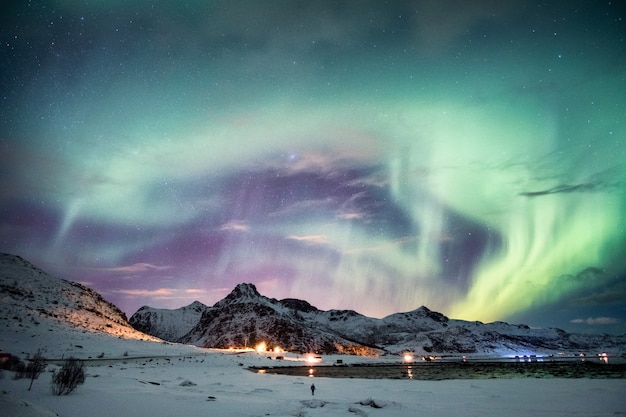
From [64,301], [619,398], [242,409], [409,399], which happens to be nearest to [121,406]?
[242,409]

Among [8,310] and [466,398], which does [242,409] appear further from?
[8,310]

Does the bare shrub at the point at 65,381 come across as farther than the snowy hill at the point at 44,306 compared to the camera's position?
No

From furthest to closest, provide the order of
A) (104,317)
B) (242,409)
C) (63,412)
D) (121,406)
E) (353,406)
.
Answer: (104,317) < (353,406) < (242,409) < (121,406) < (63,412)

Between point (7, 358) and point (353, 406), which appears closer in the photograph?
point (353, 406)

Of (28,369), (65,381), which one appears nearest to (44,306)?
(28,369)

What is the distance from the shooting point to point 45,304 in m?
80.5

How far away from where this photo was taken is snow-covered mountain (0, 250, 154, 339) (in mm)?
65625

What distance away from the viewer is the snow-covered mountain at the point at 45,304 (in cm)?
6562

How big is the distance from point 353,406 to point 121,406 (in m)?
11.6

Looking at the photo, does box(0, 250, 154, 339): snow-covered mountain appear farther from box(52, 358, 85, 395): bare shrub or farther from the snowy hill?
box(52, 358, 85, 395): bare shrub

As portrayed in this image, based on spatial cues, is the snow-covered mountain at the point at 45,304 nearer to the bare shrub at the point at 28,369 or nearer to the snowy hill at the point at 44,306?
the snowy hill at the point at 44,306

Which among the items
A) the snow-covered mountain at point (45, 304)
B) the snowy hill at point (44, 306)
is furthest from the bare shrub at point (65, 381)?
the snow-covered mountain at point (45, 304)

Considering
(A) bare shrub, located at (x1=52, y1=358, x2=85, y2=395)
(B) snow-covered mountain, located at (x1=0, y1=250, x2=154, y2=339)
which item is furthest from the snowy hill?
(A) bare shrub, located at (x1=52, y1=358, x2=85, y2=395)

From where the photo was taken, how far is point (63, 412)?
13016 mm
